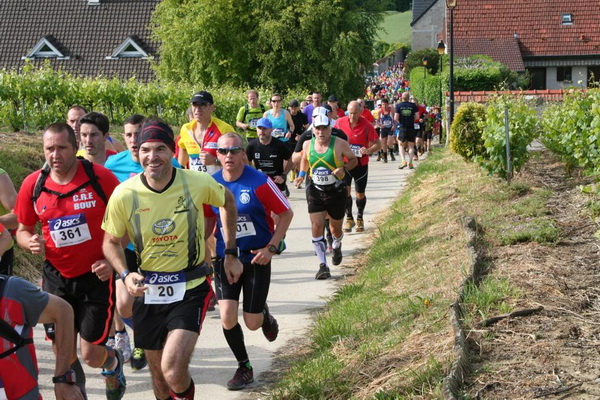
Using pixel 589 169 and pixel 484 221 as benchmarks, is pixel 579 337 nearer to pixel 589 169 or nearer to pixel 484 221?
pixel 484 221

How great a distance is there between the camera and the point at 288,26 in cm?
4744

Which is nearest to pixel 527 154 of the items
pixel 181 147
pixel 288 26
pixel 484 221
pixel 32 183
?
pixel 484 221

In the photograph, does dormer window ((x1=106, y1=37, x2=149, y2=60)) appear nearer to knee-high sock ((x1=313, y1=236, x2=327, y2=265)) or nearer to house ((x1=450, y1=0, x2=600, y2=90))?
house ((x1=450, y1=0, x2=600, y2=90))

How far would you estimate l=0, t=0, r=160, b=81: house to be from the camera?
2034 inches

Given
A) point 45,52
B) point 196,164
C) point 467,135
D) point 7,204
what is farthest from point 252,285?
point 45,52

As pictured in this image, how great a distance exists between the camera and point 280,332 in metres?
9.16

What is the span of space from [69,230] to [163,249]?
913mm

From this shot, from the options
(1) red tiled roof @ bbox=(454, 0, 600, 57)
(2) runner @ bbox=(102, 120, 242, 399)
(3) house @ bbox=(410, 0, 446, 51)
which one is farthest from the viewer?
(3) house @ bbox=(410, 0, 446, 51)

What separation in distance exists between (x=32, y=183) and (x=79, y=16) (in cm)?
4896

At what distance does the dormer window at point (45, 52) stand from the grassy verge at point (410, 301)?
40.2 meters

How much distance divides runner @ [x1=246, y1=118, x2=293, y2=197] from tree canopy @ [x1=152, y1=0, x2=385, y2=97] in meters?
34.5

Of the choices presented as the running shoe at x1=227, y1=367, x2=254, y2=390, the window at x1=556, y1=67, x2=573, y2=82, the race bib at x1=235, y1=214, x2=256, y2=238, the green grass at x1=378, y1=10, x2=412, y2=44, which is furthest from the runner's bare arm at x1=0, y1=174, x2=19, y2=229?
the green grass at x1=378, y1=10, x2=412, y2=44

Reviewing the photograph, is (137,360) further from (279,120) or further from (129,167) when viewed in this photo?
(279,120)

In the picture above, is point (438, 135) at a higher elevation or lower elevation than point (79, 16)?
lower
